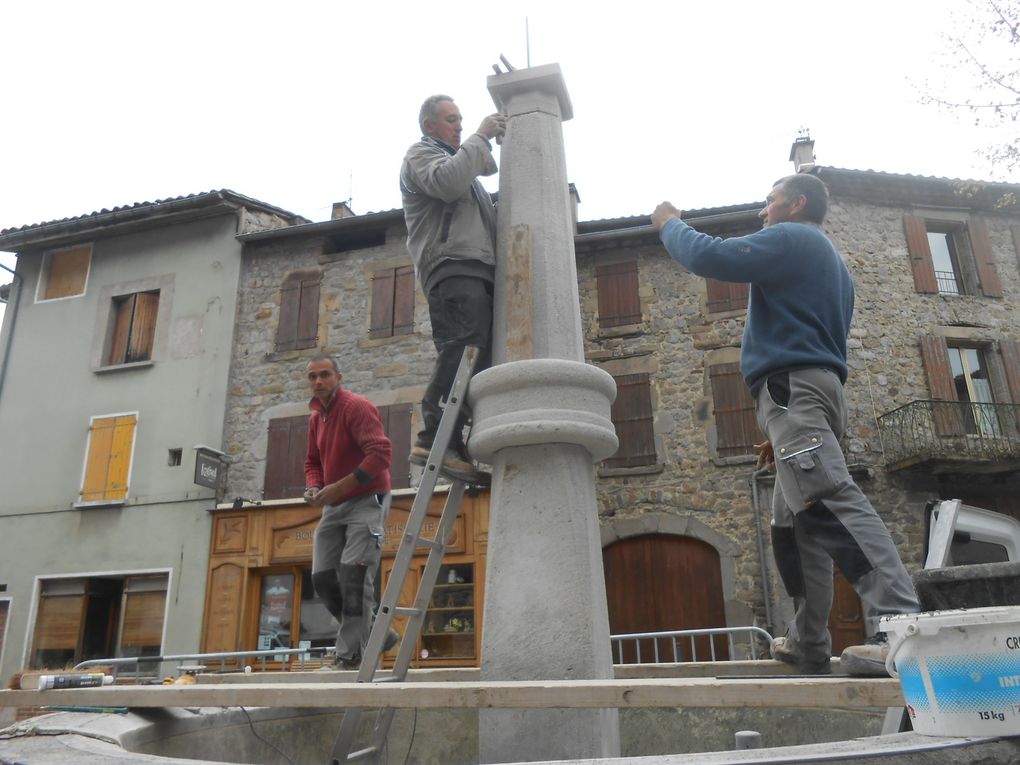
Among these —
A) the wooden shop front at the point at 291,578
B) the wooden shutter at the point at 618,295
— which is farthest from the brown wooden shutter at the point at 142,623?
the wooden shutter at the point at 618,295

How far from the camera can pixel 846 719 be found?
108 inches

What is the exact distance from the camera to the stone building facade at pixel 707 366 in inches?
554

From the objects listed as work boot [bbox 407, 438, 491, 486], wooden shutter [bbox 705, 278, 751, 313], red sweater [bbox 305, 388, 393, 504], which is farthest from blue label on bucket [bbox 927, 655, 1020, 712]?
wooden shutter [bbox 705, 278, 751, 313]

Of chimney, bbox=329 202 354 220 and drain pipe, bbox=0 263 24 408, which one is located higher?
chimney, bbox=329 202 354 220

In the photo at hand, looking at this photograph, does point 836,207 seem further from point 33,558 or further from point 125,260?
point 33,558

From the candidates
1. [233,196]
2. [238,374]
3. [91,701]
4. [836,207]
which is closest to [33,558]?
[238,374]

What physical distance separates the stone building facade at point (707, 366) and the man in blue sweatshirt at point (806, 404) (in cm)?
1126

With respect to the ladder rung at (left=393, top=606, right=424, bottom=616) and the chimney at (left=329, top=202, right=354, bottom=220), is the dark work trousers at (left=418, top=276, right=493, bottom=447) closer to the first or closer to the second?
the ladder rung at (left=393, top=606, right=424, bottom=616)

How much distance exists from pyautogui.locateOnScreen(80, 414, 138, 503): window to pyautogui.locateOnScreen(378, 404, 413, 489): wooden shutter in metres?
5.57

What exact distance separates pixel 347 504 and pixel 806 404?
8.05ft

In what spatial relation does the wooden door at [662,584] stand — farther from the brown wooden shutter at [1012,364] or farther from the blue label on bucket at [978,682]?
the blue label on bucket at [978,682]

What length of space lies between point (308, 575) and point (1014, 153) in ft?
42.7

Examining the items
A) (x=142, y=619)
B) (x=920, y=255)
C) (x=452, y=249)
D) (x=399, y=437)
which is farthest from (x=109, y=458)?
(x=920, y=255)

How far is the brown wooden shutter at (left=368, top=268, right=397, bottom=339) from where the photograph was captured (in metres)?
16.1
